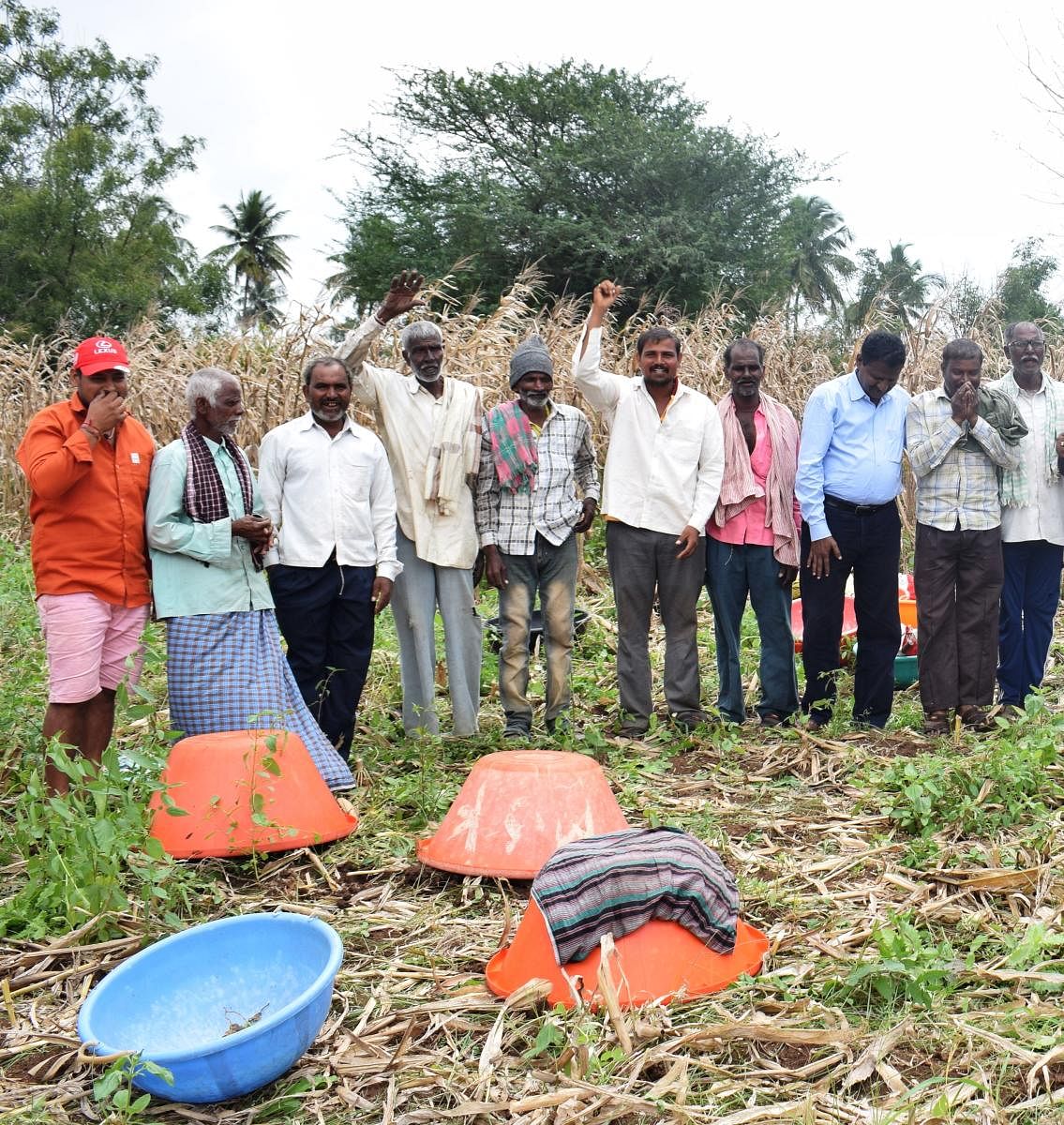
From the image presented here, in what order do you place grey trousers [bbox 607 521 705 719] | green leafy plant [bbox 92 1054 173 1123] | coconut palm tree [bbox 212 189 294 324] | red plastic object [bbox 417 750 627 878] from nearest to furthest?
green leafy plant [bbox 92 1054 173 1123], red plastic object [bbox 417 750 627 878], grey trousers [bbox 607 521 705 719], coconut palm tree [bbox 212 189 294 324]

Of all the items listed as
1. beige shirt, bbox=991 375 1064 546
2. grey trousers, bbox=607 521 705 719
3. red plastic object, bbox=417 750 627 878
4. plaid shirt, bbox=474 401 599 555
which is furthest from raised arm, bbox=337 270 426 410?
beige shirt, bbox=991 375 1064 546

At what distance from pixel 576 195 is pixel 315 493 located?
19026mm

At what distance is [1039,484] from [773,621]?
1355mm

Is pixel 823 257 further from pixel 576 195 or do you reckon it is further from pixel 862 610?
pixel 862 610

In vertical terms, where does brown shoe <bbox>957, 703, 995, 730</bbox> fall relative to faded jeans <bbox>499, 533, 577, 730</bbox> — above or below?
below

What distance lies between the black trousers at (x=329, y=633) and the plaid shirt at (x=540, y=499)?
66 centimetres

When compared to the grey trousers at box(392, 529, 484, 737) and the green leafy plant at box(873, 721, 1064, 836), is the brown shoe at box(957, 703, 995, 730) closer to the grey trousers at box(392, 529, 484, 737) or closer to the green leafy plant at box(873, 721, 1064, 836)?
the green leafy plant at box(873, 721, 1064, 836)

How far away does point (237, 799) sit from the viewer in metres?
3.45

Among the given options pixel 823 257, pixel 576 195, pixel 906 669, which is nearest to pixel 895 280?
pixel 576 195

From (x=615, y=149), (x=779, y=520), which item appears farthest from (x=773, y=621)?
(x=615, y=149)

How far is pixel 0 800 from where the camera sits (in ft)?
13.1

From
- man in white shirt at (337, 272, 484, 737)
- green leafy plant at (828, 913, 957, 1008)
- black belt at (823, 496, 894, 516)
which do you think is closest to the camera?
green leafy plant at (828, 913, 957, 1008)

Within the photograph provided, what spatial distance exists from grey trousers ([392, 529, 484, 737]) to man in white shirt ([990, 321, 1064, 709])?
8.19 ft

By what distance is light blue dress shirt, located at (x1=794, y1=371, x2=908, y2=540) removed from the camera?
4.96 meters
